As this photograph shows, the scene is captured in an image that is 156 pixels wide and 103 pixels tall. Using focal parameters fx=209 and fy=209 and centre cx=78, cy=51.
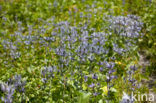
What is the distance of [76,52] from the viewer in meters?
4.78

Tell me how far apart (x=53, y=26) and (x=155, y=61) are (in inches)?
134

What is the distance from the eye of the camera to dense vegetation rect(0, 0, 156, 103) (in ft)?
11.7

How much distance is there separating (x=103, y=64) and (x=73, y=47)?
3.45 feet

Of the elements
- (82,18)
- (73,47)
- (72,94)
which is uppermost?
(82,18)

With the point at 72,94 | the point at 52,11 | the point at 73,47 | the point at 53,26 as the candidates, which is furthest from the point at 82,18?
the point at 72,94

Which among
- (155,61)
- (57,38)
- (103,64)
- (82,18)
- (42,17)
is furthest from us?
(42,17)

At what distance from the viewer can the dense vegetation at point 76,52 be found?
141 inches

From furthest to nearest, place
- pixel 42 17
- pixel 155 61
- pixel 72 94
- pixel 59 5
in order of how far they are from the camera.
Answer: pixel 59 5, pixel 42 17, pixel 155 61, pixel 72 94

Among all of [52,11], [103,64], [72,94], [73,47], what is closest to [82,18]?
[52,11]

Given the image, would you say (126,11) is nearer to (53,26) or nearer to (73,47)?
(53,26)

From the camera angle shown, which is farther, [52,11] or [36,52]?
[52,11]

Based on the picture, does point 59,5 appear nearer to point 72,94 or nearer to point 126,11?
point 126,11

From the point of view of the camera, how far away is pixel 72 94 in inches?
141

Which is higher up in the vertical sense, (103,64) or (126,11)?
(126,11)
